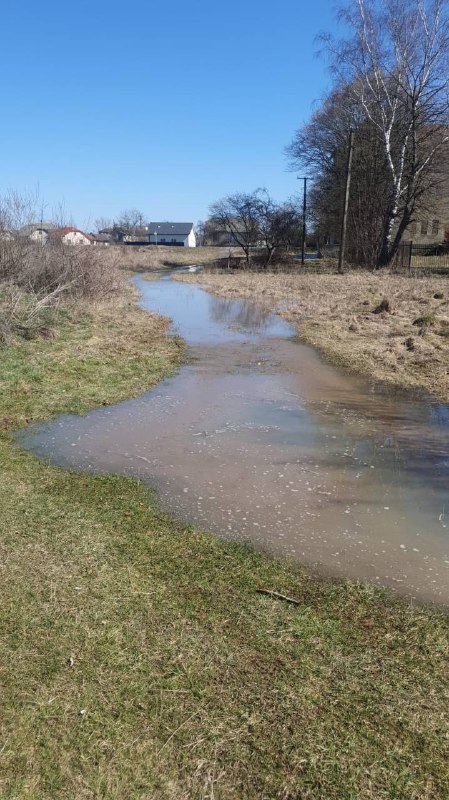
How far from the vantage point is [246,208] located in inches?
1630

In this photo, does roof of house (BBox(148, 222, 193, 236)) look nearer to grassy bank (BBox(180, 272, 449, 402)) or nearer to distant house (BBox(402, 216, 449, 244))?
distant house (BBox(402, 216, 449, 244))

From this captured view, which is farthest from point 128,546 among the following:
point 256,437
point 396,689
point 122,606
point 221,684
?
point 256,437

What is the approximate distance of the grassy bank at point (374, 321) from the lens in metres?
10.7

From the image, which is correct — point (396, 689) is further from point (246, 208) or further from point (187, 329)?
point (246, 208)

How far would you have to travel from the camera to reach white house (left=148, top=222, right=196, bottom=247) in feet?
361

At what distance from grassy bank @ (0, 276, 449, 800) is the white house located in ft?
358

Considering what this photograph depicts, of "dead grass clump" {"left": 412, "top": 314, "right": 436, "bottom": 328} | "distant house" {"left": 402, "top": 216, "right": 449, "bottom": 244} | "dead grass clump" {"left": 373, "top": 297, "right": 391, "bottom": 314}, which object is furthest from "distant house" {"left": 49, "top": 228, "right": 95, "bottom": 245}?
"distant house" {"left": 402, "top": 216, "right": 449, "bottom": 244}

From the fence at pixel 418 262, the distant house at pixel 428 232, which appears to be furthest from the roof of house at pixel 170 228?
the fence at pixel 418 262

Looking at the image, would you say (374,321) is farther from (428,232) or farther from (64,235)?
(428,232)

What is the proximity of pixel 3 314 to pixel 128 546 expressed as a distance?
9370 millimetres

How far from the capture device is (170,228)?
113 metres

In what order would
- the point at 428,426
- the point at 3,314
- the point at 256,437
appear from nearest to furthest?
1. the point at 256,437
2. the point at 428,426
3. the point at 3,314

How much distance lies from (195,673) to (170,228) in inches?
4593

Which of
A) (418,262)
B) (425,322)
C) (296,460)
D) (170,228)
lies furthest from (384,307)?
(170,228)
